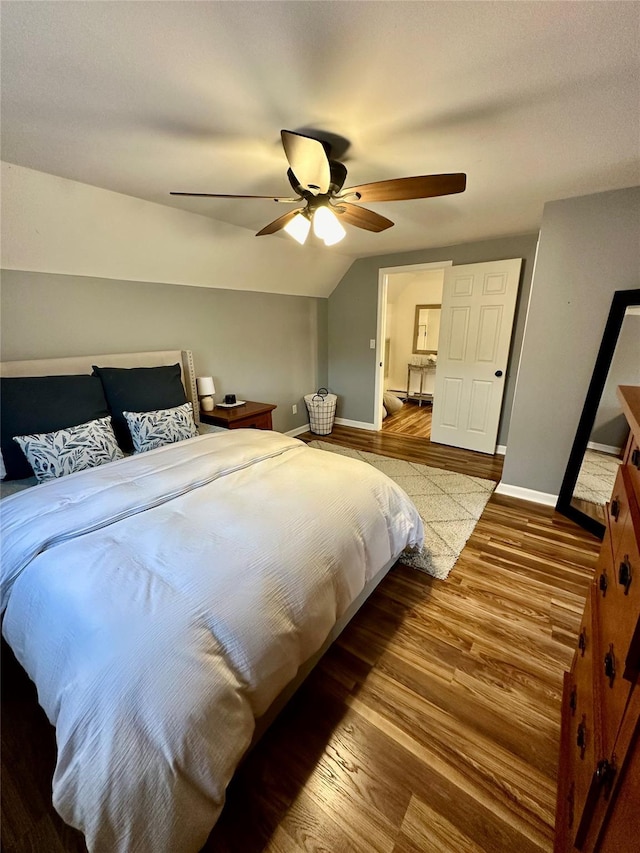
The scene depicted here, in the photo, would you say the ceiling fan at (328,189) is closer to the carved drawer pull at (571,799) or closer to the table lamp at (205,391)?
the table lamp at (205,391)

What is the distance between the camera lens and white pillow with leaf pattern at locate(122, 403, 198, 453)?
227 centimetres

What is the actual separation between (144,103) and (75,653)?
191 centimetres

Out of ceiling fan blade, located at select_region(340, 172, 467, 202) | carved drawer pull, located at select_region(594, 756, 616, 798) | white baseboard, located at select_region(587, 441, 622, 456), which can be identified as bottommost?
carved drawer pull, located at select_region(594, 756, 616, 798)

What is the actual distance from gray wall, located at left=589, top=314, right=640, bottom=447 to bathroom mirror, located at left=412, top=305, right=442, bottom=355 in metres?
3.67

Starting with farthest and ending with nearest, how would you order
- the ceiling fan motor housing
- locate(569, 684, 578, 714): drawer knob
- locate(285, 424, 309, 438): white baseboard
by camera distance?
locate(285, 424, 309, 438): white baseboard → the ceiling fan motor housing → locate(569, 684, 578, 714): drawer knob

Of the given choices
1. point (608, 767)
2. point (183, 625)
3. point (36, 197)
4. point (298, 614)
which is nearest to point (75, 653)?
point (183, 625)

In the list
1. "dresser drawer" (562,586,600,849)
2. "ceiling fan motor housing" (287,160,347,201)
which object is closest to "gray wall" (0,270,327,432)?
"ceiling fan motor housing" (287,160,347,201)

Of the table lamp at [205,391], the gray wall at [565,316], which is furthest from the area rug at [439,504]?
the table lamp at [205,391]

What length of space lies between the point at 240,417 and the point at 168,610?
2148mm

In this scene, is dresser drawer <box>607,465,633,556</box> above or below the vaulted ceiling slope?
below

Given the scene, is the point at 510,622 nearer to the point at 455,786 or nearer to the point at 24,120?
the point at 455,786

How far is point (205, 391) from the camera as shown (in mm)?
3141

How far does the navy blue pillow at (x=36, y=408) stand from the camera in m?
1.85

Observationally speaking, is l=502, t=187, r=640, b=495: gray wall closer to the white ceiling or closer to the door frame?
the white ceiling
